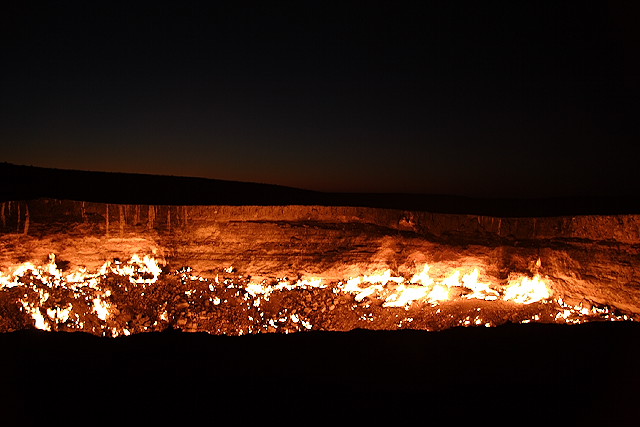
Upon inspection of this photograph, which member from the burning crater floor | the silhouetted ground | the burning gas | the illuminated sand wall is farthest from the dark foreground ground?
the silhouetted ground

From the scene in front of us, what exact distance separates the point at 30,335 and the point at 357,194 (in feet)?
32.1

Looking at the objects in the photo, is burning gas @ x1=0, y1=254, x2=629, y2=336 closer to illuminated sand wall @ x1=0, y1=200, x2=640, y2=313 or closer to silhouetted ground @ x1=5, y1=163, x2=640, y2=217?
illuminated sand wall @ x1=0, y1=200, x2=640, y2=313

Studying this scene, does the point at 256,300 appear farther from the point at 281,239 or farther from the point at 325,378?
the point at 325,378

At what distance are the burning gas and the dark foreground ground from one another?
476 cm

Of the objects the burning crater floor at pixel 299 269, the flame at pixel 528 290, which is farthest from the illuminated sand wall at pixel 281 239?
the flame at pixel 528 290

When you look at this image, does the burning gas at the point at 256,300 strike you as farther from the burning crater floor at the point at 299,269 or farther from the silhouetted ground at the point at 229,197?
the silhouetted ground at the point at 229,197

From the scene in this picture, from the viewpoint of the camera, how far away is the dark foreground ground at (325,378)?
7.48 feet

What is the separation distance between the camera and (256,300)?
28.6ft

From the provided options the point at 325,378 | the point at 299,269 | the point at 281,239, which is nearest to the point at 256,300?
the point at 299,269

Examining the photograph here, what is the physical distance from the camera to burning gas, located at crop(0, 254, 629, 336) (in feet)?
26.5

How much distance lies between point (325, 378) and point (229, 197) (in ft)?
30.7

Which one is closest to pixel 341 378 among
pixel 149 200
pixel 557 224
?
pixel 557 224

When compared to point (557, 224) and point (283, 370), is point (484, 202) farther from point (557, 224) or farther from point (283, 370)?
point (283, 370)

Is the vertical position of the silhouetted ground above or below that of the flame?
above
